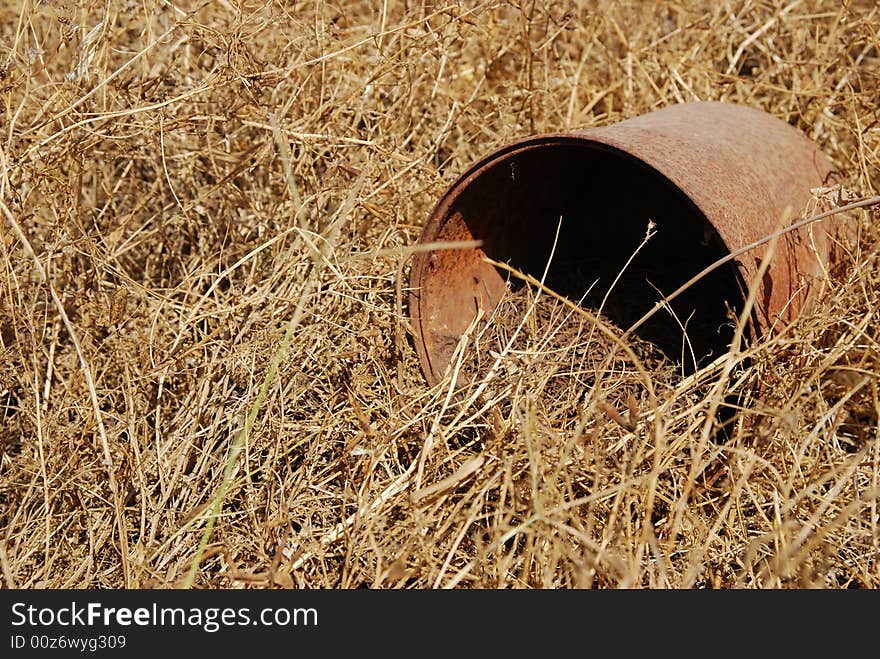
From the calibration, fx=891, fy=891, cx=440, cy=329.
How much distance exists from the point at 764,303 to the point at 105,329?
1.39 m

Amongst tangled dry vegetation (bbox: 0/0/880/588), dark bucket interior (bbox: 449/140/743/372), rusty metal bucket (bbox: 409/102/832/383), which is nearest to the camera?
tangled dry vegetation (bbox: 0/0/880/588)

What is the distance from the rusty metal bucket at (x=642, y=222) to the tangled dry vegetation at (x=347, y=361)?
9 centimetres

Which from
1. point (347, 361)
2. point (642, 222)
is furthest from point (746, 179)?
point (347, 361)

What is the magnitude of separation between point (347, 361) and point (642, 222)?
0.89 meters

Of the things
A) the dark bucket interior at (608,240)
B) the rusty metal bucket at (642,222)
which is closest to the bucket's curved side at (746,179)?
the rusty metal bucket at (642,222)

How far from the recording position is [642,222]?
7.49ft

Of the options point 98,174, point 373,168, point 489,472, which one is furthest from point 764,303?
point 98,174

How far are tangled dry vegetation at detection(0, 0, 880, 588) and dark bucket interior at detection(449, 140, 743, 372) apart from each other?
0.16 meters

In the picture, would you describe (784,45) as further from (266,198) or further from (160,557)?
(160,557)

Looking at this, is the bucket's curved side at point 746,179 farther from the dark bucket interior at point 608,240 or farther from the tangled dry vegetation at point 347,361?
the dark bucket interior at point 608,240

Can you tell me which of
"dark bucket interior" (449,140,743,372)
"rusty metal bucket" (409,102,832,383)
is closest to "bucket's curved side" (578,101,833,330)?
"rusty metal bucket" (409,102,832,383)

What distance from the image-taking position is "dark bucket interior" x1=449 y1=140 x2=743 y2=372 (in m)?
1.97

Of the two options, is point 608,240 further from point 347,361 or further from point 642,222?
point 347,361

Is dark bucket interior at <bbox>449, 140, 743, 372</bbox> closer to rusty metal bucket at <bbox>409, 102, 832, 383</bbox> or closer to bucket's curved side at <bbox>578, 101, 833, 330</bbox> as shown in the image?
rusty metal bucket at <bbox>409, 102, 832, 383</bbox>
